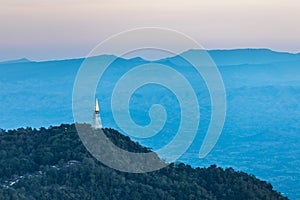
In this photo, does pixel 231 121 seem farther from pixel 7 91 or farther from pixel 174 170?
pixel 174 170

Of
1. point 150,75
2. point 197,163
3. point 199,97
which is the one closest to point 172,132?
point 150,75

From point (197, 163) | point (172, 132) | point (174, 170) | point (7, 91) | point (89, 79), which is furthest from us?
point (7, 91)

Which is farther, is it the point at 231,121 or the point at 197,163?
the point at 231,121

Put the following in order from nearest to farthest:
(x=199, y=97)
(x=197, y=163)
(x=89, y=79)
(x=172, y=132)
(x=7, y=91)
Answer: (x=197, y=163), (x=172, y=132), (x=89, y=79), (x=199, y=97), (x=7, y=91)

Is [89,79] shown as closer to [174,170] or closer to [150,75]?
[150,75]

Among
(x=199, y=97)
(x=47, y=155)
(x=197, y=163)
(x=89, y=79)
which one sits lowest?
(x=47, y=155)

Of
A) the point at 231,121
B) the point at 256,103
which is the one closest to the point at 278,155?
the point at 231,121

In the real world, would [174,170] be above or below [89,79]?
below
